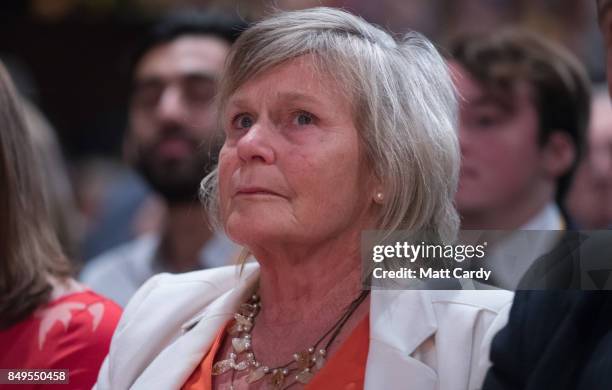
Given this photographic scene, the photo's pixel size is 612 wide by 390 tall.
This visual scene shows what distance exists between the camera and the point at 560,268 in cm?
175

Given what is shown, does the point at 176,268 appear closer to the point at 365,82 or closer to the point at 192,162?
the point at 192,162

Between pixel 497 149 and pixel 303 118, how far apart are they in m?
0.91

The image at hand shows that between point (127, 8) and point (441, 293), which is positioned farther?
point (127, 8)

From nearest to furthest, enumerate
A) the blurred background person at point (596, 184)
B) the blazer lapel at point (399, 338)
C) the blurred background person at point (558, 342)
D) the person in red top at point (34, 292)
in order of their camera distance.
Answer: the blurred background person at point (558, 342) < the blazer lapel at point (399, 338) < the person in red top at point (34, 292) < the blurred background person at point (596, 184)

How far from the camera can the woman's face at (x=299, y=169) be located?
186 cm

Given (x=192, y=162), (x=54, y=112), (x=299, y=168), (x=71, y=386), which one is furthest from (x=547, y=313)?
(x=54, y=112)

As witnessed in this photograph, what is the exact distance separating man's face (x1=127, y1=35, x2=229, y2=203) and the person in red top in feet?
3.11

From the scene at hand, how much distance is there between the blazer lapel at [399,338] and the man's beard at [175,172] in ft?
5.01

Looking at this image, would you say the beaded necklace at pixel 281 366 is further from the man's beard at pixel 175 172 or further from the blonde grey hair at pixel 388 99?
the man's beard at pixel 175 172

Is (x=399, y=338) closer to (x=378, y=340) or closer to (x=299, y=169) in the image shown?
(x=378, y=340)

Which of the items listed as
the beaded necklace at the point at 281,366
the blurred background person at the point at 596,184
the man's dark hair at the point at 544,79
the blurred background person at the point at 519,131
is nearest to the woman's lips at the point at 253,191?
the beaded necklace at the point at 281,366

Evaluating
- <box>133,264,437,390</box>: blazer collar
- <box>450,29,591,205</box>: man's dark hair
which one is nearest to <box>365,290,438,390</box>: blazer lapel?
<box>133,264,437,390</box>: blazer collar

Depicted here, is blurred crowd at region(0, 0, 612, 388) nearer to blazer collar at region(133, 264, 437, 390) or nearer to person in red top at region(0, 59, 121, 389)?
person in red top at region(0, 59, 121, 389)

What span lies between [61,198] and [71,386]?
137 cm
